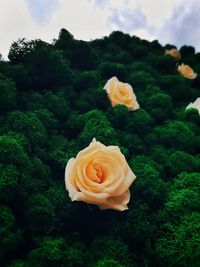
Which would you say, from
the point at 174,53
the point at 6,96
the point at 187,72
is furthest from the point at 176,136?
the point at 174,53

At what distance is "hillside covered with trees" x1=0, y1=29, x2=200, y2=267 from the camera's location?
296cm

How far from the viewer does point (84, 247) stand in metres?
3.04

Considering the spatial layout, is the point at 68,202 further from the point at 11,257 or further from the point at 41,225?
the point at 11,257

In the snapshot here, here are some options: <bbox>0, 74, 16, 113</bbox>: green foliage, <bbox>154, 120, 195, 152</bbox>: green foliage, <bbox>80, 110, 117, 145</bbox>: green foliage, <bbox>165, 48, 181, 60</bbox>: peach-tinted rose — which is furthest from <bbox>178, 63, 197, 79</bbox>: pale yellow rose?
<bbox>0, 74, 16, 113</bbox>: green foliage

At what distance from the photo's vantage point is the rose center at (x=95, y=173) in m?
3.24

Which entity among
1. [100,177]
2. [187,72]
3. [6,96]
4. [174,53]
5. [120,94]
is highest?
[174,53]

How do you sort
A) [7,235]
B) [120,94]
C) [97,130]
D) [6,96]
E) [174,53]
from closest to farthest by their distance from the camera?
1. [7,235]
2. [6,96]
3. [97,130]
4. [120,94]
5. [174,53]

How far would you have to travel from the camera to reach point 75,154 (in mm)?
3643

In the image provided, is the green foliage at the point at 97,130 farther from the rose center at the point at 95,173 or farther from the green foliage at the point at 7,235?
the green foliage at the point at 7,235

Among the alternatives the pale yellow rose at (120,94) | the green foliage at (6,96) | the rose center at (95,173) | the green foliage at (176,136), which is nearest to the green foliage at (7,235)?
the rose center at (95,173)

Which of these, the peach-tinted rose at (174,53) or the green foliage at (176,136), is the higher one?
the peach-tinted rose at (174,53)

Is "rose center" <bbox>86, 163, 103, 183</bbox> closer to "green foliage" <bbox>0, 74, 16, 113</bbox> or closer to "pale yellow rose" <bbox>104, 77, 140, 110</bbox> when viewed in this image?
"green foliage" <bbox>0, 74, 16, 113</bbox>

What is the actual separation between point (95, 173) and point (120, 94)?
1435 mm

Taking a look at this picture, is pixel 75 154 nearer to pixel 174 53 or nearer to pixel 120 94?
pixel 120 94
